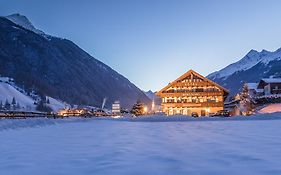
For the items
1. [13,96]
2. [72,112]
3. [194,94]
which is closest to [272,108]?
[194,94]

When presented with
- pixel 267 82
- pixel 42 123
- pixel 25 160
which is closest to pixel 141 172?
pixel 25 160

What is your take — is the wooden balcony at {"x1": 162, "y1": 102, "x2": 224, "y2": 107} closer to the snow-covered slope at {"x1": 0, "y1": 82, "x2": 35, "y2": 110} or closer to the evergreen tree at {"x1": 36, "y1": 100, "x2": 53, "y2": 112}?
the snow-covered slope at {"x1": 0, "y1": 82, "x2": 35, "y2": 110}

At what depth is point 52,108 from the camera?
147 meters

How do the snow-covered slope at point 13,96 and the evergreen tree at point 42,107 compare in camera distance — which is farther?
the evergreen tree at point 42,107

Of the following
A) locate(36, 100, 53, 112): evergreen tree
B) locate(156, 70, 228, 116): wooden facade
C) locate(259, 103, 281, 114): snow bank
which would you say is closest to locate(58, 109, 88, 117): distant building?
locate(156, 70, 228, 116): wooden facade

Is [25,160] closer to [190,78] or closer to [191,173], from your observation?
[191,173]

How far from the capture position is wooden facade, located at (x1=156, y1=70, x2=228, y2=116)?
6431 cm

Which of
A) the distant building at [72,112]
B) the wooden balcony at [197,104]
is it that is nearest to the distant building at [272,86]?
the wooden balcony at [197,104]

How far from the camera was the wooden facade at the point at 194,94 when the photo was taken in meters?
64.3

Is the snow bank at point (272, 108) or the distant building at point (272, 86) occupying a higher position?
the distant building at point (272, 86)

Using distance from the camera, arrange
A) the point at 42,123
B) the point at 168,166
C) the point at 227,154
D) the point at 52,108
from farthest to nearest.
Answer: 1. the point at 52,108
2. the point at 42,123
3. the point at 227,154
4. the point at 168,166

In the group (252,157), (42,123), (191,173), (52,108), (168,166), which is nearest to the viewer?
(191,173)

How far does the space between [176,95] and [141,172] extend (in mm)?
61073

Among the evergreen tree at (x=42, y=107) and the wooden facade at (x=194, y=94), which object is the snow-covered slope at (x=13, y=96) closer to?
the evergreen tree at (x=42, y=107)
